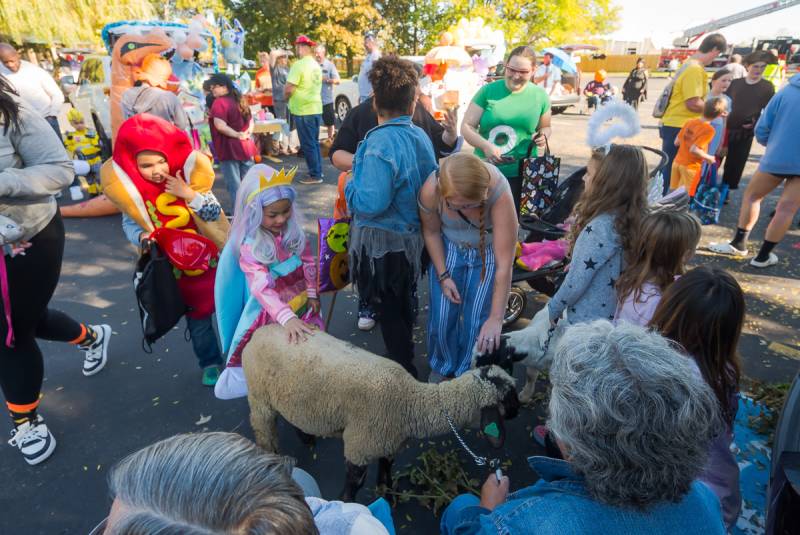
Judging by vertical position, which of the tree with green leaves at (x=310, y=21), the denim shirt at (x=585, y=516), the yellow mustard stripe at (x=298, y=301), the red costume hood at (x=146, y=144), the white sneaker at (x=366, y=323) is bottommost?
the white sneaker at (x=366, y=323)

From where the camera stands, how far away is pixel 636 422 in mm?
1039

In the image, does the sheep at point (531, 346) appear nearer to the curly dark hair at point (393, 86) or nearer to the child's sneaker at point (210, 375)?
the curly dark hair at point (393, 86)

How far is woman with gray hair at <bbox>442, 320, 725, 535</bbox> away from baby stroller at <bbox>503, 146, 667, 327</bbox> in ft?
8.14

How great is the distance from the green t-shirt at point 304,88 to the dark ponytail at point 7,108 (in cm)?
595

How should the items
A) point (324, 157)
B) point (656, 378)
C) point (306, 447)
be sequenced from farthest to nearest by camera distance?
point (324, 157), point (306, 447), point (656, 378)

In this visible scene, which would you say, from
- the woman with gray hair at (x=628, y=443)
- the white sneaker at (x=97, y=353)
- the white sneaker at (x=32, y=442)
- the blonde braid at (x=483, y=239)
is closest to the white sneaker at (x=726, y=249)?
the blonde braid at (x=483, y=239)

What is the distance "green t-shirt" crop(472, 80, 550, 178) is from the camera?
13.7 feet

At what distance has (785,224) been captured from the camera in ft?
15.4

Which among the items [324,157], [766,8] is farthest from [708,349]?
[766,8]

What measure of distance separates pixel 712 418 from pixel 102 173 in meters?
3.17

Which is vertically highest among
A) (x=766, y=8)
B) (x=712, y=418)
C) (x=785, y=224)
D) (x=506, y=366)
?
(x=766, y=8)

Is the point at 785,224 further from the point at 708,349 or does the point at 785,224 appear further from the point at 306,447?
the point at 306,447

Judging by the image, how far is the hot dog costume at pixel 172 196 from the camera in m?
2.68

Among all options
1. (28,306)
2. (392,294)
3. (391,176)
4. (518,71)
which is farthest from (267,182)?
(518,71)
